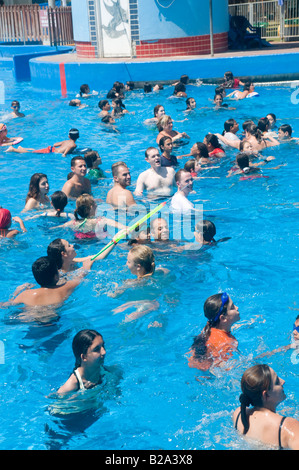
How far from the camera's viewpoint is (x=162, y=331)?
642 centimetres

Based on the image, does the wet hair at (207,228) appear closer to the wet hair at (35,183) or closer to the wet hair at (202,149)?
Answer: the wet hair at (35,183)

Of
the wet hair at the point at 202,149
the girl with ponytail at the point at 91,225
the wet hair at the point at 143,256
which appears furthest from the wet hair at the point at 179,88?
the wet hair at the point at 143,256

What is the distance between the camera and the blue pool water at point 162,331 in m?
5.04

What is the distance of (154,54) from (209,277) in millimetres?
16170

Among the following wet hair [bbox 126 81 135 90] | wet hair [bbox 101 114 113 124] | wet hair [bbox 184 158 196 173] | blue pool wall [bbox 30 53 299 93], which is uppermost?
blue pool wall [bbox 30 53 299 93]

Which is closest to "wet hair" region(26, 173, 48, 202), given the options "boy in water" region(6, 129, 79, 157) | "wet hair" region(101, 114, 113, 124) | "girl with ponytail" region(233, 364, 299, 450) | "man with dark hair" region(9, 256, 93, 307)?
"man with dark hair" region(9, 256, 93, 307)

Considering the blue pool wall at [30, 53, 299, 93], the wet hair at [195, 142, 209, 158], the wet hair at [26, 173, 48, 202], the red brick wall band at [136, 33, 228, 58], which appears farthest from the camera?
the red brick wall band at [136, 33, 228, 58]

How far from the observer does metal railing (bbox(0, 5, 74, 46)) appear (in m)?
27.7

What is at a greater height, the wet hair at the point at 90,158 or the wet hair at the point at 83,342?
the wet hair at the point at 90,158

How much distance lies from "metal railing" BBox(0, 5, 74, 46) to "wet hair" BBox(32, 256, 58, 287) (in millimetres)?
22958

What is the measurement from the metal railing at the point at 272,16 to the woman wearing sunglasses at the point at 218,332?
21.3 meters

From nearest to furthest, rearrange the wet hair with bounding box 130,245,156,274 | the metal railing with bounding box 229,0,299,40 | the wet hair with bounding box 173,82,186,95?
the wet hair with bounding box 130,245,156,274 → the wet hair with bounding box 173,82,186,95 → the metal railing with bounding box 229,0,299,40

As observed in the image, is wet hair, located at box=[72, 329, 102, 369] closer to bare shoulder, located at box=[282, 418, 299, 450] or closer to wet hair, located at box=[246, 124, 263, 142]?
bare shoulder, located at box=[282, 418, 299, 450]

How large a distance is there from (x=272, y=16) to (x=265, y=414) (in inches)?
983
